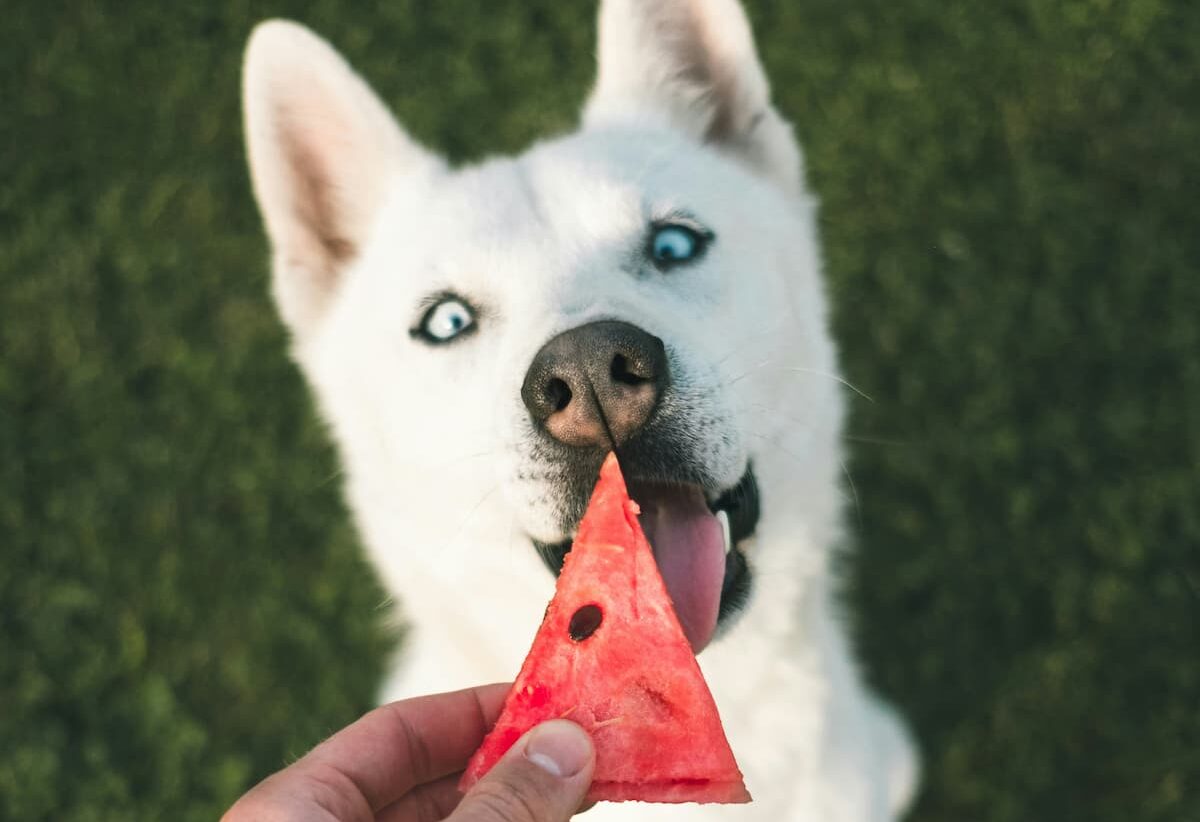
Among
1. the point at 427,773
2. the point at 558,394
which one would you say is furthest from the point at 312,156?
the point at 427,773

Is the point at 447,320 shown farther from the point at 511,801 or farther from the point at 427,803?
the point at 511,801

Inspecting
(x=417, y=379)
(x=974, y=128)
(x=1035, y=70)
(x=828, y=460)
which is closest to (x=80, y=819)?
(x=417, y=379)

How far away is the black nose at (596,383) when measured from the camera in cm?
198

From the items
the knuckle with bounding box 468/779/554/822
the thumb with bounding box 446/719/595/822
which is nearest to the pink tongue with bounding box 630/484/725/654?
the thumb with bounding box 446/719/595/822

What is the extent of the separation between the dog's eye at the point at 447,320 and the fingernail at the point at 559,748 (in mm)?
1074

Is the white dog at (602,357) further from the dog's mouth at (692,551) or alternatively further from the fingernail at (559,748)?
the fingernail at (559,748)

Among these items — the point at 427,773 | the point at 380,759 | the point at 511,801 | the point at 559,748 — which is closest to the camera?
the point at 511,801

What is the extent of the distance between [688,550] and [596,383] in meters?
0.49

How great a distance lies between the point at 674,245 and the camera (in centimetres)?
259

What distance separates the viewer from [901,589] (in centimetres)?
423

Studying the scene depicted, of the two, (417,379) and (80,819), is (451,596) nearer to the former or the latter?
(417,379)

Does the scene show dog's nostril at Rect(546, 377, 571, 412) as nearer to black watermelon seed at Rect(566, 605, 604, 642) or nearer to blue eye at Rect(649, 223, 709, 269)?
black watermelon seed at Rect(566, 605, 604, 642)

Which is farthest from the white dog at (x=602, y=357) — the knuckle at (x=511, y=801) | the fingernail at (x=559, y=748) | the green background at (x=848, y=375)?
the green background at (x=848, y=375)

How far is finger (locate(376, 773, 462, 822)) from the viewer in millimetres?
2268
